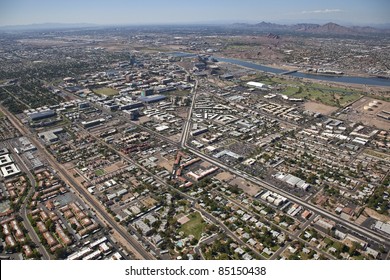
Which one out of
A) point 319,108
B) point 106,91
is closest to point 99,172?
point 106,91

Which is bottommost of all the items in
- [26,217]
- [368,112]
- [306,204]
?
[306,204]

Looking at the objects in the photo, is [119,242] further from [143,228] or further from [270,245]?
[270,245]

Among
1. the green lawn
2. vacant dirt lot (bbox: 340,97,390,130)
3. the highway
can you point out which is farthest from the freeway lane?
vacant dirt lot (bbox: 340,97,390,130)

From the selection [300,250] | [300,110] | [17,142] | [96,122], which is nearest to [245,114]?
[300,110]

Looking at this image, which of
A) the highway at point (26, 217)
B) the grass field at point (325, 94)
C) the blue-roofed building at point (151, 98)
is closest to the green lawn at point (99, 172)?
the highway at point (26, 217)

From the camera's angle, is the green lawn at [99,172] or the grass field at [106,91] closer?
the green lawn at [99,172]

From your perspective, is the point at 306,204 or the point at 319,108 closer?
the point at 306,204

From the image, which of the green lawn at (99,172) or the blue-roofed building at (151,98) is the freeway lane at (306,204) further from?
the blue-roofed building at (151,98)

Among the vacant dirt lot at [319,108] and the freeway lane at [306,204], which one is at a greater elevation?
the vacant dirt lot at [319,108]

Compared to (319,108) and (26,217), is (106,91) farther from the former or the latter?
(319,108)
